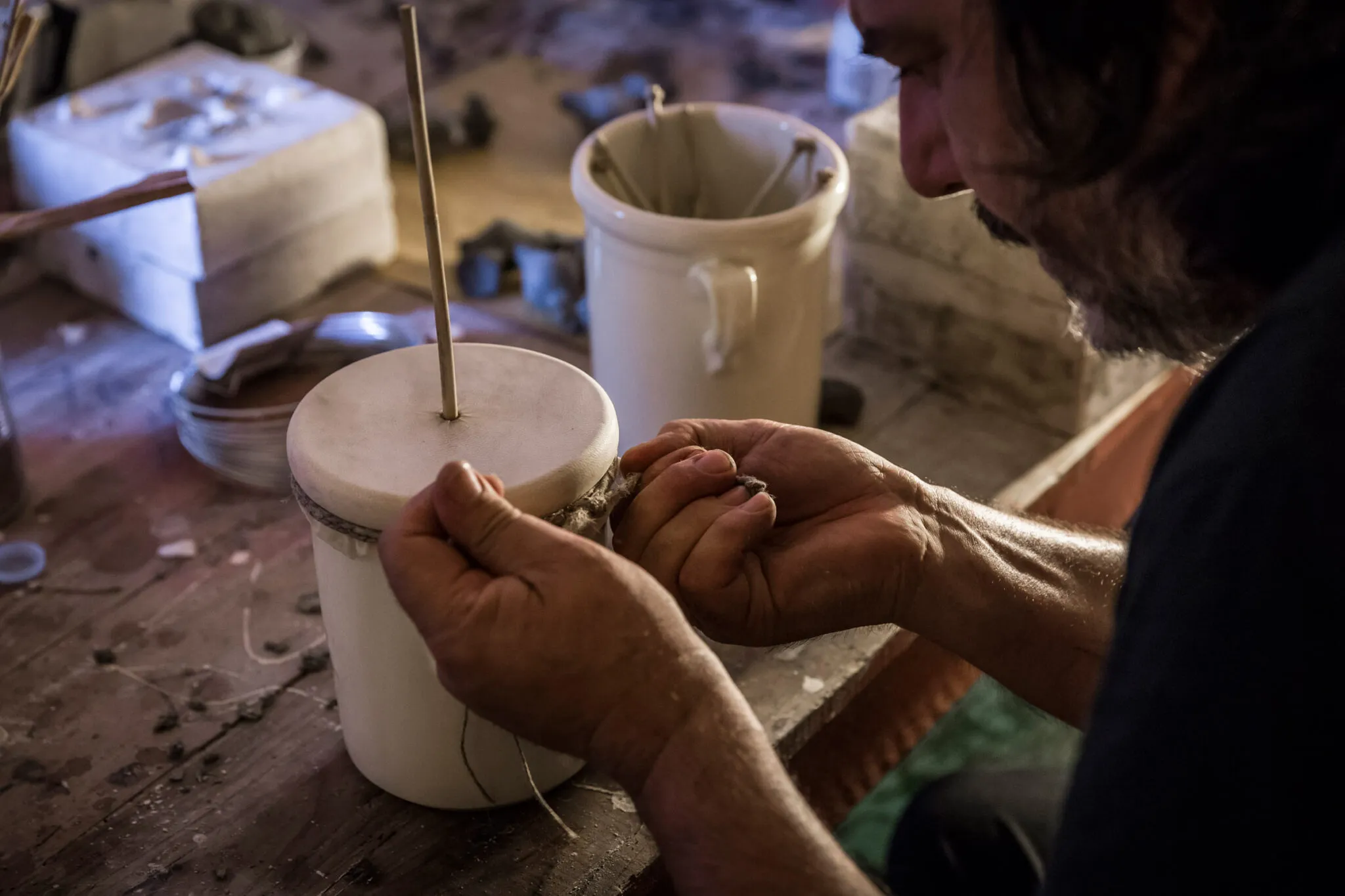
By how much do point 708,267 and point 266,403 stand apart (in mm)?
420

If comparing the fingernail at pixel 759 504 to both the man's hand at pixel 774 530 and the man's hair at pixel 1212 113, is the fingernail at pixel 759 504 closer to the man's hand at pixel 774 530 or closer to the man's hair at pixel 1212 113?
the man's hand at pixel 774 530

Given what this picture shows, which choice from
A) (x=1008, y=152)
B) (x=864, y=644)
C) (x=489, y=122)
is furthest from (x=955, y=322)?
(x=489, y=122)

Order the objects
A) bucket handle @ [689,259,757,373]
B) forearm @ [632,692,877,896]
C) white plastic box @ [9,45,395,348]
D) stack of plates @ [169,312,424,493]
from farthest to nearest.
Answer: white plastic box @ [9,45,395,348]
stack of plates @ [169,312,424,493]
bucket handle @ [689,259,757,373]
forearm @ [632,692,877,896]

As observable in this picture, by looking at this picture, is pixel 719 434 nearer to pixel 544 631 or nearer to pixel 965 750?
pixel 544 631

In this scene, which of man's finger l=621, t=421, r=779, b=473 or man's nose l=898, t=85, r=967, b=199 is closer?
man's nose l=898, t=85, r=967, b=199

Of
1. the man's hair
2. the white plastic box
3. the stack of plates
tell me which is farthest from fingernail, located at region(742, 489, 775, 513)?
the white plastic box

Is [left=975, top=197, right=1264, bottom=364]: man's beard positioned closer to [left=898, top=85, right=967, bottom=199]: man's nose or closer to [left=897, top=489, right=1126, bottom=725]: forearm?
[left=898, top=85, right=967, bottom=199]: man's nose

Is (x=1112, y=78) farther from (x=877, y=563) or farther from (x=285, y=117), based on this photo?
(x=285, y=117)

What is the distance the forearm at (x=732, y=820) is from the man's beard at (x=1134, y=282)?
0.92ft

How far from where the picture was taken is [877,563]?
0.78 metres

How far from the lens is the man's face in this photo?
615 millimetres

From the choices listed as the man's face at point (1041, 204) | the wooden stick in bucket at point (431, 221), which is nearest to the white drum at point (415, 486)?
the wooden stick in bucket at point (431, 221)

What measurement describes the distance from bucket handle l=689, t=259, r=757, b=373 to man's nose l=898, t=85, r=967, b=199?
20 cm

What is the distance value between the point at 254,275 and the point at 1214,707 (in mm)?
1004
